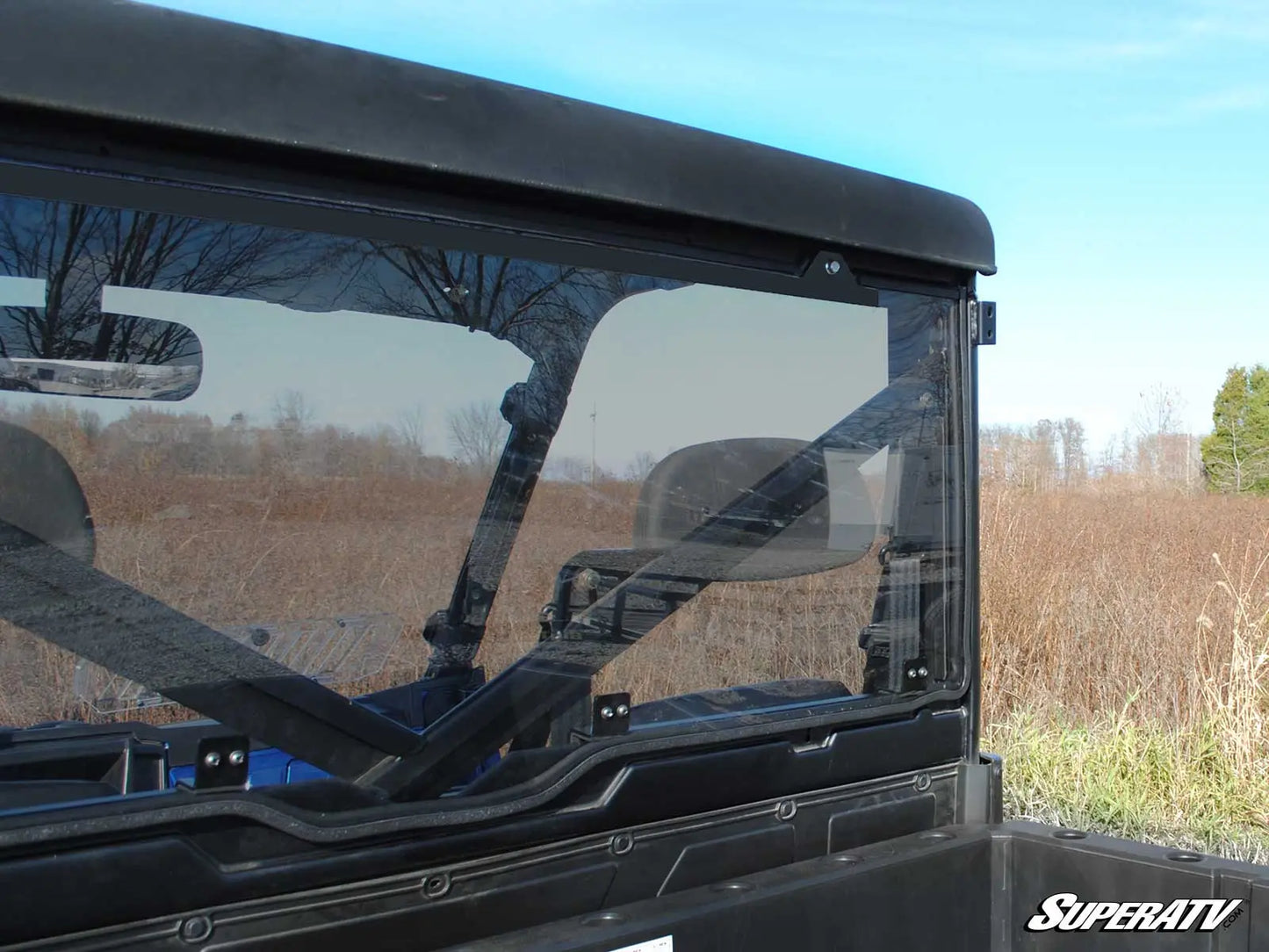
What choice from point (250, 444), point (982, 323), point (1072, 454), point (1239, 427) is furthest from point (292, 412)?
point (1239, 427)

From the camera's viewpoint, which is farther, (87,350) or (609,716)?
(609,716)

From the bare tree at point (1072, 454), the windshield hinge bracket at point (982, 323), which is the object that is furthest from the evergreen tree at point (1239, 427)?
the windshield hinge bracket at point (982, 323)

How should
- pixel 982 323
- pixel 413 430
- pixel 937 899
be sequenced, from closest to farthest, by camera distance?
pixel 413 430, pixel 937 899, pixel 982 323

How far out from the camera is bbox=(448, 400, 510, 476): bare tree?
4.69ft

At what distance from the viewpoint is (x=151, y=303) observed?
1212mm

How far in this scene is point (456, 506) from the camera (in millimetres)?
1444

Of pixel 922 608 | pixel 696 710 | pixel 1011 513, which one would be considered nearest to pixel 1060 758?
pixel 1011 513

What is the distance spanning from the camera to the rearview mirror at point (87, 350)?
1.15m

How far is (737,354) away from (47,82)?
2.95ft

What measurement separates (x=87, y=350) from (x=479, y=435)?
18.3 inches

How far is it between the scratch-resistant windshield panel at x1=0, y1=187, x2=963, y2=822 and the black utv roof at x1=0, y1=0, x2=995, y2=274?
12cm

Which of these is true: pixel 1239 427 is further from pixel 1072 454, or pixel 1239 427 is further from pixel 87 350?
pixel 87 350

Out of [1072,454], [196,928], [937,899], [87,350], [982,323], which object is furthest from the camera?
[1072,454]

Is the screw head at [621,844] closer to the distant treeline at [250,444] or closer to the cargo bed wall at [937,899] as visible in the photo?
the cargo bed wall at [937,899]
